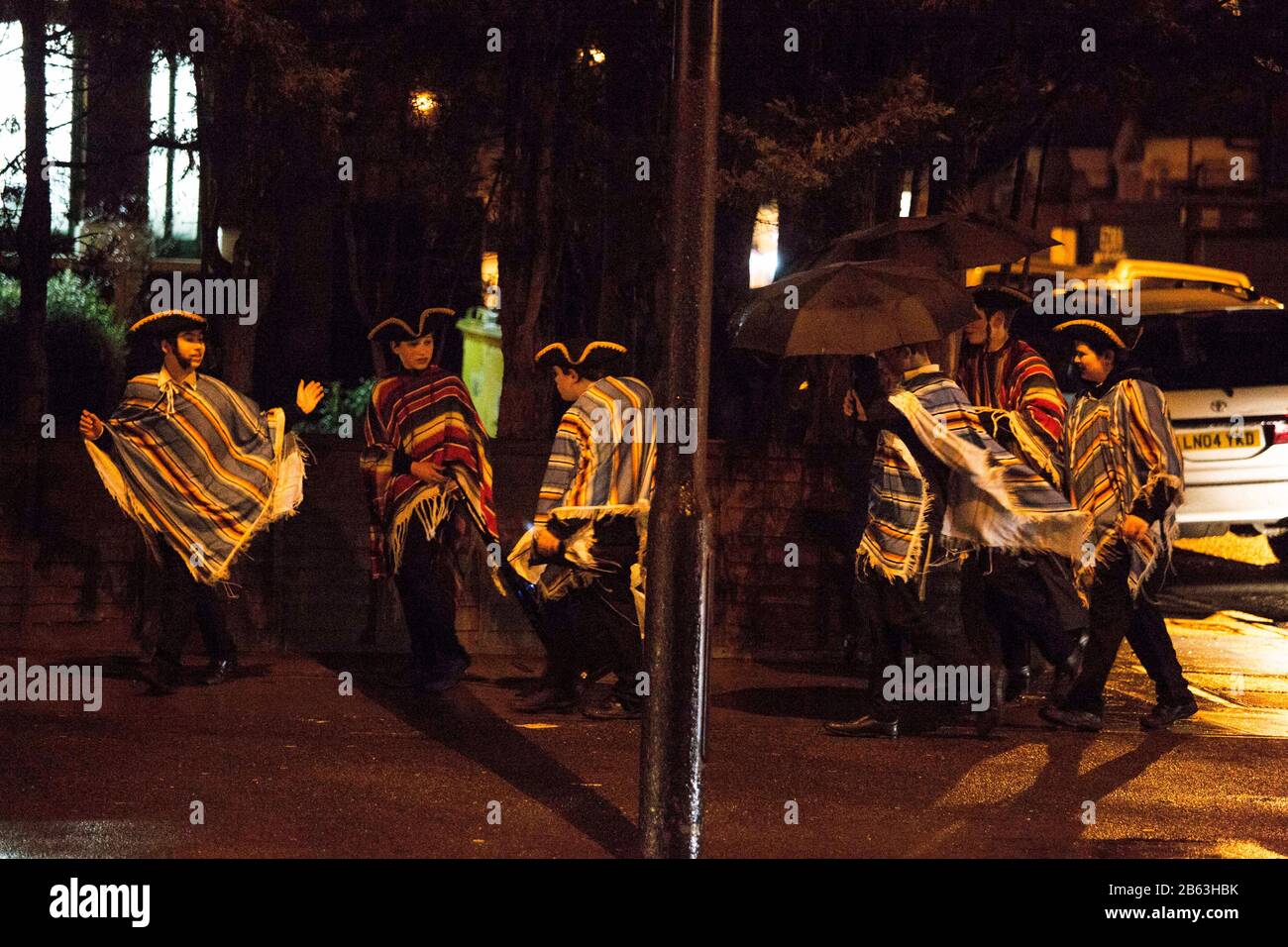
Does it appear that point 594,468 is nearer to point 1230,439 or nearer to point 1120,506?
point 1120,506

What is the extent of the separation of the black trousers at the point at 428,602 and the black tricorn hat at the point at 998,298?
3.02 metres

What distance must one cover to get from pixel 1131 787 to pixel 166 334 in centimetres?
519

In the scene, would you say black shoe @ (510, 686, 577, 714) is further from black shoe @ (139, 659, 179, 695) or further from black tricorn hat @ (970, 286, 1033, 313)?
black tricorn hat @ (970, 286, 1033, 313)

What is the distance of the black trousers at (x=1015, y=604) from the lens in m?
8.68

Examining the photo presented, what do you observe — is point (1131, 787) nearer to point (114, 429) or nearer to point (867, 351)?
point (867, 351)

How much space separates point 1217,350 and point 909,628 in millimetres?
6994

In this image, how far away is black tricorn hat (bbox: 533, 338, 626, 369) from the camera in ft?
28.9

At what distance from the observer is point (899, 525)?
818 cm

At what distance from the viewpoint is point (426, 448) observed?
9.33 metres

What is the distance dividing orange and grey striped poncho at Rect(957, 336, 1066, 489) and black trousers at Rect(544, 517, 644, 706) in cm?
189

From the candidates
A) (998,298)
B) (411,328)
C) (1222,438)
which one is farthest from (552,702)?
(1222,438)

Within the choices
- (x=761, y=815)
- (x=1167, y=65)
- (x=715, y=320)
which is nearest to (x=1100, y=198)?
(x=715, y=320)

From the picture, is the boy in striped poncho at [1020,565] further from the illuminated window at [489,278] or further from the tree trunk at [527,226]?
the illuminated window at [489,278]

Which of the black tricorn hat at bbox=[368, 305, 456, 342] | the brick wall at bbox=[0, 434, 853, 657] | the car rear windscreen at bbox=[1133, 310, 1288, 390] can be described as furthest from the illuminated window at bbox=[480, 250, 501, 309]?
the black tricorn hat at bbox=[368, 305, 456, 342]
